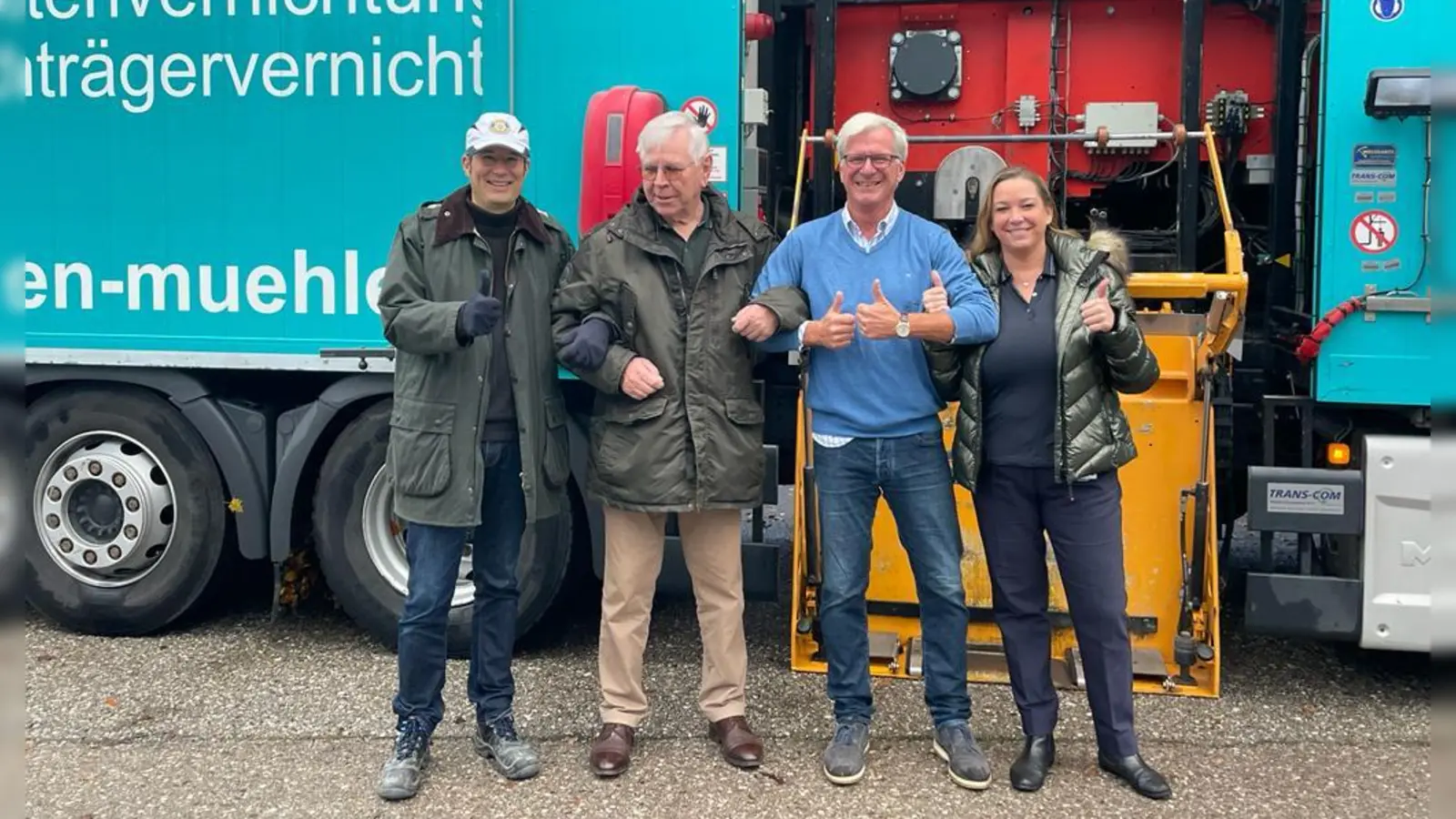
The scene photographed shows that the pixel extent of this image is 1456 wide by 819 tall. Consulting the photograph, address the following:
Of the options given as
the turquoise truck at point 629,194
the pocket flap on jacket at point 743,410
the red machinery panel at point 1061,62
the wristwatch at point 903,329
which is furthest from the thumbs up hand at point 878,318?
the red machinery panel at point 1061,62

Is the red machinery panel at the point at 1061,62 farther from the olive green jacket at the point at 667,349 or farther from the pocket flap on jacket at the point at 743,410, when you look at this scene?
the pocket flap on jacket at the point at 743,410

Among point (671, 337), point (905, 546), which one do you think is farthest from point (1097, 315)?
point (671, 337)

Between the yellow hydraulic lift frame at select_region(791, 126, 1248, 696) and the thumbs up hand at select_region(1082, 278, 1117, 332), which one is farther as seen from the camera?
the yellow hydraulic lift frame at select_region(791, 126, 1248, 696)

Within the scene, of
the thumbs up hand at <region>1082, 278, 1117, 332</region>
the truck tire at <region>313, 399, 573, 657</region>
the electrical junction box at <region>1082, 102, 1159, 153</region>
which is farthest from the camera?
the truck tire at <region>313, 399, 573, 657</region>

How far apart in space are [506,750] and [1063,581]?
172 cm

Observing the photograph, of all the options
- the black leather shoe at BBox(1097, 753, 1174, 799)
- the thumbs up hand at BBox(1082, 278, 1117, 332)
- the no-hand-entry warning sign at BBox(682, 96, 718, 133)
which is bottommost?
the black leather shoe at BBox(1097, 753, 1174, 799)

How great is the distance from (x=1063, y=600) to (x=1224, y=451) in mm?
781

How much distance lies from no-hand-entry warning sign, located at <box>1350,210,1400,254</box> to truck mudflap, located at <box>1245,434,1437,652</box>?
62cm

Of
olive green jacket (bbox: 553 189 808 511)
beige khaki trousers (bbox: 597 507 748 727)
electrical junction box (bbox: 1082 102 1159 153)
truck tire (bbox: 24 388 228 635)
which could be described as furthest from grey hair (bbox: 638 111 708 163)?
truck tire (bbox: 24 388 228 635)

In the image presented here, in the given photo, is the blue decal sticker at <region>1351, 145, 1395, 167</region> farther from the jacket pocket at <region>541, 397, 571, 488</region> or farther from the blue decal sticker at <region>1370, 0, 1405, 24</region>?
the jacket pocket at <region>541, 397, 571, 488</region>

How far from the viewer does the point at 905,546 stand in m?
3.89

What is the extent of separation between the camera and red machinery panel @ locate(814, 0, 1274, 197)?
495 centimetres

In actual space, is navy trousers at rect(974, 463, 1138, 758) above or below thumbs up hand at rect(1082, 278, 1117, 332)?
below

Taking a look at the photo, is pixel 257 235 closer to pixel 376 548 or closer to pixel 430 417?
pixel 376 548
